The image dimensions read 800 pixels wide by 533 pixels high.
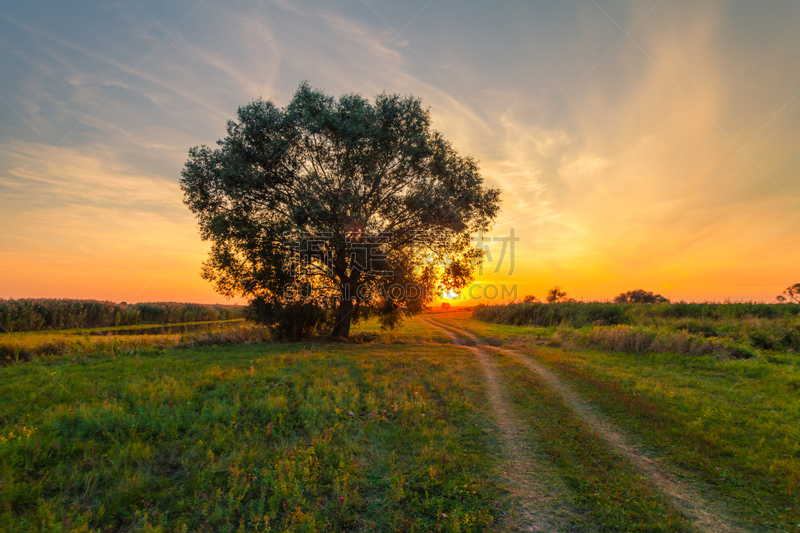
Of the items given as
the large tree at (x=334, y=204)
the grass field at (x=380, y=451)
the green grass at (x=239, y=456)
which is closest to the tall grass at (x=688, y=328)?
the grass field at (x=380, y=451)

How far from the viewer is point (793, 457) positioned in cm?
677

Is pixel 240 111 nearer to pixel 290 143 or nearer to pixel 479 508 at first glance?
pixel 290 143

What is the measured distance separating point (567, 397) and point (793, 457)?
486 centimetres

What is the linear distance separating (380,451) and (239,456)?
9.00 feet

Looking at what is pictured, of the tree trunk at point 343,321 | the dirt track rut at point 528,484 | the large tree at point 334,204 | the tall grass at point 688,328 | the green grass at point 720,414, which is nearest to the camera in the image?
the dirt track rut at point 528,484

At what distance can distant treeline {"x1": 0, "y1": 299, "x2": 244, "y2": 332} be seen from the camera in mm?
21078

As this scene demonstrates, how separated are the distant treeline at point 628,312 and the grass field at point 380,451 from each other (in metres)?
14.1

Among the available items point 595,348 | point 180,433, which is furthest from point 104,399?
point 595,348

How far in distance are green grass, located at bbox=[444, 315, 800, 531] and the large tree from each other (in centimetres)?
1093

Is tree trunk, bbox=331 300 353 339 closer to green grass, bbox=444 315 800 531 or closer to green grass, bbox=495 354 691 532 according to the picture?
green grass, bbox=444 315 800 531

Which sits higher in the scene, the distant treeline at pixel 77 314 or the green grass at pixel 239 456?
the distant treeline at pixel 77 314

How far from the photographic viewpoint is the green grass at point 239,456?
15.7 feet

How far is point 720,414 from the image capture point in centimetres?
893

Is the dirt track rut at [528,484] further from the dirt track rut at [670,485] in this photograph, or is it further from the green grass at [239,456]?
the dirt track rut at [670,485]
